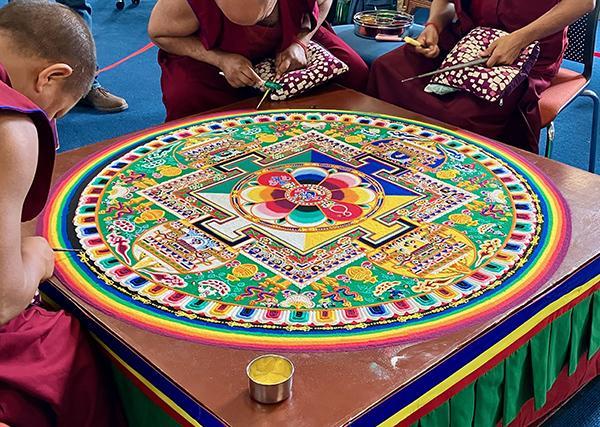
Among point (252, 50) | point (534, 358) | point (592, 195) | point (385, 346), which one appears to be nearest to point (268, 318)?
point (385, 346)

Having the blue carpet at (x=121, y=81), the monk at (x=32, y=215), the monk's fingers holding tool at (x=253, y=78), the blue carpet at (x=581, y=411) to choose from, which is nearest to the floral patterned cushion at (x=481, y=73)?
the monk's fingers holding tool at (x=253, y=78)

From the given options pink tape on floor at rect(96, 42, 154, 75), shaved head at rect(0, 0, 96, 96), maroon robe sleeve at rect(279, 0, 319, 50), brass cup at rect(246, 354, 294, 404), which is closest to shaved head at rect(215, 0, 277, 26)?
maroon robe sleeve at rect(279, 0, 319, 50)

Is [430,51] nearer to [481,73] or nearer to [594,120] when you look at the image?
[481,73]

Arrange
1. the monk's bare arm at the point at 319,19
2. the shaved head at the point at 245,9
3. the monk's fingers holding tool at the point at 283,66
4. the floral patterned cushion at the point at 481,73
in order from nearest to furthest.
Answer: the shaved head at the point at 245,9, the floral patterned cushion at the point at 481,73, the monk's fingers holding tool at the point at 283,66, the monk's bare arm at the point at 319,19

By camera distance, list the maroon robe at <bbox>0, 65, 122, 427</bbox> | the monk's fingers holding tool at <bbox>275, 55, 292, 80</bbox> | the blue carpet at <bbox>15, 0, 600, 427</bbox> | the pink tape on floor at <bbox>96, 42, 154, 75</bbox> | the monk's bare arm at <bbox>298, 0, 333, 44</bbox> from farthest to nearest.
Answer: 1. the pink tape on floor at <bbox>96, 42, 154, 75</bbox>
2. the blue carpet at <bbox>15, 0, 600, 427</bbox>
3. the monk's bare arm at <bbox>298, 0, 333, 44</bbox>
4. the monk's fingers holding tool at <bbox>275, 55, 292, 80</bbox>
5. the maroon robe at <bbox>0, 65, 122, 427</bbox>

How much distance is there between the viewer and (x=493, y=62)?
2.57 metres

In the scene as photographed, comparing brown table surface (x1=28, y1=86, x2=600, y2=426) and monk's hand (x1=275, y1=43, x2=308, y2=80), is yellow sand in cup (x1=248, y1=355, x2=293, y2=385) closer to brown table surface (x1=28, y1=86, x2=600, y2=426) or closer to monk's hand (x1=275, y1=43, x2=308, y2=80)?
brown table surface (x1=28, y1=86, x2=600, y2=426)

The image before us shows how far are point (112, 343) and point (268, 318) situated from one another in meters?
0.30

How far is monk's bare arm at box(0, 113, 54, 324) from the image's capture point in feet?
4.03

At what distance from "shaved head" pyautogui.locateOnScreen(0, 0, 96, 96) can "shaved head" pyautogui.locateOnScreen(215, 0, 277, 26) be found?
673 millimetres

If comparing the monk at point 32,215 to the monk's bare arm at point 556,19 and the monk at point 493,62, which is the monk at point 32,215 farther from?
the monk's bare arm at point 556,19

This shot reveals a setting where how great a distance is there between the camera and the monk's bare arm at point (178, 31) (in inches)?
103

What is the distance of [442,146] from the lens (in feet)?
7.34

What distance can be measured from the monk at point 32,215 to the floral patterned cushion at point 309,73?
1.15 m
